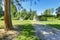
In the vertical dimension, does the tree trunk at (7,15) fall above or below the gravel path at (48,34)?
above

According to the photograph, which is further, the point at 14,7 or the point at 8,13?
the point at 14,7

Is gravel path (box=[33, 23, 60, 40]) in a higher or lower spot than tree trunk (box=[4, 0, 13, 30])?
lower

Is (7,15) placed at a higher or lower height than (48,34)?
higher

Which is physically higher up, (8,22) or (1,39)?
(8,22)

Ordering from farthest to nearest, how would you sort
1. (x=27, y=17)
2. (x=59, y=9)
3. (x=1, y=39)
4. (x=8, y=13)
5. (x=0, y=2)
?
(x=59, y=9)
(x=27, y=17)
(x=0, y=2)
(x=8, y=13)
(x=1, y=39)

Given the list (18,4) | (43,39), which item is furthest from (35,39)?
(18,4)

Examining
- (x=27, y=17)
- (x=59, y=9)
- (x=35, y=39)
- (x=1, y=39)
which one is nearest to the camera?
(x=35, y=39)

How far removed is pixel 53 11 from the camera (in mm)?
46156

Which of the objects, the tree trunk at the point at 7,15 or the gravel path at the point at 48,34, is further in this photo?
the tree trunk at the point at 7,15

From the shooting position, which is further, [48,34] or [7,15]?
[7,15]

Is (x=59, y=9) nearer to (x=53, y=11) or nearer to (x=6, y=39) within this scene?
(x=53, y=11)

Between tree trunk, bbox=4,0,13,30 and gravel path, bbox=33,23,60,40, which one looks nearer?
gravel path, bbox=33,23,60,40

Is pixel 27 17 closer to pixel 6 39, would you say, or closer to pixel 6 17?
pixel 6 17

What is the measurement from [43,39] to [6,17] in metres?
5.01
